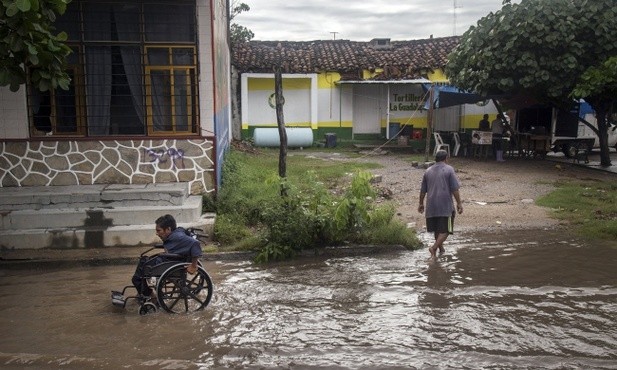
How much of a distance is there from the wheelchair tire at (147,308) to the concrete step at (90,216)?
9.81 feet

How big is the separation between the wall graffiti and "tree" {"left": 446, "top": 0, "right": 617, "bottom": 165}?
994cm

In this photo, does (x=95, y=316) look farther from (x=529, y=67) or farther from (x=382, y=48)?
(x=382, y=48)

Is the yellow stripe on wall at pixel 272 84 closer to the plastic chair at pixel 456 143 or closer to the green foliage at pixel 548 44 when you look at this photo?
the plastic chair at pixel 456 143

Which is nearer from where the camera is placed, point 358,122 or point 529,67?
point 529,67

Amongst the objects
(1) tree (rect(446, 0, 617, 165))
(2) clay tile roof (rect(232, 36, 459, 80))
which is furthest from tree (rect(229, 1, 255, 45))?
(1) tree (rect(446, 0, 617, 165))

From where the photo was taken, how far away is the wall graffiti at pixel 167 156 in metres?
10.3

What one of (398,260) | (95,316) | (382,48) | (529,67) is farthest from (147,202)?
(382,48)

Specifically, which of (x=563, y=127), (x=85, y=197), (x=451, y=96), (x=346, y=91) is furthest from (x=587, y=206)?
(x=346, y=91)

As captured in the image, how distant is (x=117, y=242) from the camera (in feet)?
29.2

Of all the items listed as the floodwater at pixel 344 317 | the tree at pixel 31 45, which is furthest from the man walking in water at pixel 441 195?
the tree at pixel 31 45

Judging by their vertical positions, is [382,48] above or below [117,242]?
above

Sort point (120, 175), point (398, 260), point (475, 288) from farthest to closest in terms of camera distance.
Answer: point (120, 175), point (398, 260), point (475, 288)

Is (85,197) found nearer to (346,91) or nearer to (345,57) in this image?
(346,91)

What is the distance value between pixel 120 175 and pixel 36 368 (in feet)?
18.5
